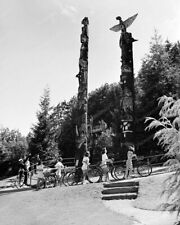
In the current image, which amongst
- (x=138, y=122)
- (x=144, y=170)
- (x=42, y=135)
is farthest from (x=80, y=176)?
(x=42, y=135)

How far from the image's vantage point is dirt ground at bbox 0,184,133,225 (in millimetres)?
9969

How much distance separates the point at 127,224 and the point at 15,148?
31.0 m

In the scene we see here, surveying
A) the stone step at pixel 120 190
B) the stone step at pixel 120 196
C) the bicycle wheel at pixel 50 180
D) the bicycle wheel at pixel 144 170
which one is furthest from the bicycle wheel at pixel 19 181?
the stone step at pixel 120 196

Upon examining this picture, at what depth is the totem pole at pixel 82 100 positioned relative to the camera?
1917 cm

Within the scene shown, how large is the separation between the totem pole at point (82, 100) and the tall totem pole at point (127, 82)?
220 cm

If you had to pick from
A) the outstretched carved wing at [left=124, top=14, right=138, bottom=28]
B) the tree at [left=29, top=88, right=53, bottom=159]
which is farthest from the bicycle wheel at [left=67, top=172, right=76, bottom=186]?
the tree at [left=29, top=88, right=53, bottom=159]

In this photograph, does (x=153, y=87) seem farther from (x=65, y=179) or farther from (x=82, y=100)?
(x=65, y=179)

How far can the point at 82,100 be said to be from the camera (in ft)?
66.3

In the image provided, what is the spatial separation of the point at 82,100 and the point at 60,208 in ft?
30.5

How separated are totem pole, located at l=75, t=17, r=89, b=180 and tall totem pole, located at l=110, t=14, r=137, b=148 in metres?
2.20

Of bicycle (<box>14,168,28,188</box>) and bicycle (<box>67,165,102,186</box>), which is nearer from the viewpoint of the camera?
bicycle (<box>67,165,102,186</box>)

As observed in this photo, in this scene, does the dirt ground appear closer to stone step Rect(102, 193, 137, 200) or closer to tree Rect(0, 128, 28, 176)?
stone step Rect(102, 193, 137, 200)

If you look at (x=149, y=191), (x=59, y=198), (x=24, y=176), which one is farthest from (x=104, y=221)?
(x=24, y=176)

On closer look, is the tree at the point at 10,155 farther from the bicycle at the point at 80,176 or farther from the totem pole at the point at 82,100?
the bicycle at the point at 80,176
